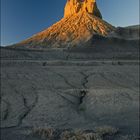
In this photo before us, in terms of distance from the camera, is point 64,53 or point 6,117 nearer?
point 6,117

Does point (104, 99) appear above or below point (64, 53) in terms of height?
below

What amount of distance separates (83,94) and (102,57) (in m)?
12.4

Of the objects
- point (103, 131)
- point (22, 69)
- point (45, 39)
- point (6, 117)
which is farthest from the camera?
point (45, 39)

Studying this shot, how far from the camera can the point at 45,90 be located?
17.6 metres

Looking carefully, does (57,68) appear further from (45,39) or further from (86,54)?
(45,39)

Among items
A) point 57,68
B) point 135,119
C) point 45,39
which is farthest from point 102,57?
point 45,39

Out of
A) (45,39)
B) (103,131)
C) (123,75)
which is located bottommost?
(103,131)

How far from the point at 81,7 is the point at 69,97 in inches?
2192

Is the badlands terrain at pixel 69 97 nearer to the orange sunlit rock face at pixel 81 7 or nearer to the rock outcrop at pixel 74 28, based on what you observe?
the rock outcrop at pixel 74 28

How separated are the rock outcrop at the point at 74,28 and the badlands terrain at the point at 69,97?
2154cm

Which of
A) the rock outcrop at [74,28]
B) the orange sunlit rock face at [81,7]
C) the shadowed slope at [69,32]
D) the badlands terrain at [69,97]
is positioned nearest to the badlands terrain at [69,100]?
the badlands terrain at [69,97]

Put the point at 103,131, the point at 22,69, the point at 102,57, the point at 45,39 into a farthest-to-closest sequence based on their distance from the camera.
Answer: the point at 45,39, the point at 102,57, the point at 22,69, the point at 103,131

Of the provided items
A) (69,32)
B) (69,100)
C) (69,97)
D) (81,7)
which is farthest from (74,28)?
(69,100)

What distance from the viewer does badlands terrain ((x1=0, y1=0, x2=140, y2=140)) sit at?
12070mm
